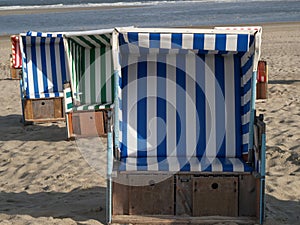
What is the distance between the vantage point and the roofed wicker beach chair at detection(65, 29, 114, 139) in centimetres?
866

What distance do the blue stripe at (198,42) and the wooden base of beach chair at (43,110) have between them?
499cm

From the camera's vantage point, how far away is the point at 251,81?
211 inches

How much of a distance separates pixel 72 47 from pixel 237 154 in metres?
3.92

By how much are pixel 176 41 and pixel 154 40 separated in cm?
18

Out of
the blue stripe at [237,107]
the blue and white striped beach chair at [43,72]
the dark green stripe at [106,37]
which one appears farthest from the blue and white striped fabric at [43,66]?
the blue stripe at [237,107]

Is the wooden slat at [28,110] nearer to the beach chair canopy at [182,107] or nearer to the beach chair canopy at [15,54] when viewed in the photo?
the beach chair canopy at [182,107]

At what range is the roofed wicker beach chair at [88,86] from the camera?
8.66 m

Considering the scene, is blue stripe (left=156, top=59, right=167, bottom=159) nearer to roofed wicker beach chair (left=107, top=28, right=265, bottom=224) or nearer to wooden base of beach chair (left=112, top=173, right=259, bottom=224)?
roofed wicker beach chair (left=107, top=28, right=265, bottom=224)

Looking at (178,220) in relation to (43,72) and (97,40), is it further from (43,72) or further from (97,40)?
(43,72)

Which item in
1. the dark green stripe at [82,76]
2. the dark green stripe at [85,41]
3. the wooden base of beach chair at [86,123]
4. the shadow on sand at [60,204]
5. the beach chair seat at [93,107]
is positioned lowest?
the shadow on sand at [60,204]

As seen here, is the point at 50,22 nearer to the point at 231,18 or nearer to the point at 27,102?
the point at 231,18

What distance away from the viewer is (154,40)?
514cm

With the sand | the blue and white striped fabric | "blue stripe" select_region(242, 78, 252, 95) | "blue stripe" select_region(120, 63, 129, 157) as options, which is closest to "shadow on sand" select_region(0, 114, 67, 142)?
the sand

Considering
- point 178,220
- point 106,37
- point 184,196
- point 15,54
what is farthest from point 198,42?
point 15,54
